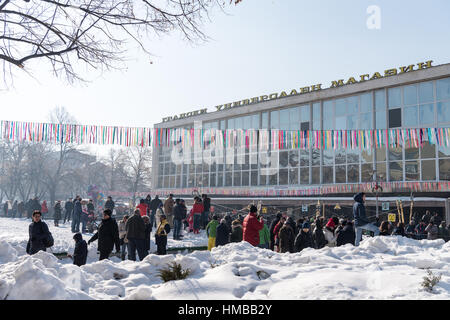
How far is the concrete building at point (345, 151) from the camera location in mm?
28766

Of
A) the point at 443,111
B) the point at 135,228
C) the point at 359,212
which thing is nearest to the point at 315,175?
the point at 443,111

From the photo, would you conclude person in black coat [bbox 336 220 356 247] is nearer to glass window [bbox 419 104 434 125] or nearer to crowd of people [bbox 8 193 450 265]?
crowd of people [bbox 8 193 450 265]

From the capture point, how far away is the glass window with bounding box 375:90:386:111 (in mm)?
31953

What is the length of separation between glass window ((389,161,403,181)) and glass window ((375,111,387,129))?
3050 millimetres

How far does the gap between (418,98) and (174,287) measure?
29.7m

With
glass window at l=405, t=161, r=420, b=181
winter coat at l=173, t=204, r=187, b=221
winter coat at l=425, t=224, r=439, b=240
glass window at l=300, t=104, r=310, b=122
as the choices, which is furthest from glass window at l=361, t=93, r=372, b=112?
winter coat at l=173, t=204, r=187, b=221

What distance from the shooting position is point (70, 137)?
781 inches

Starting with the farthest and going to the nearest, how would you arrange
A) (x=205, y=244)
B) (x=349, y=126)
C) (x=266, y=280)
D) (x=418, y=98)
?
(x=349, y=126), (x=418, y=98), (x=205, y=244), (x=266, y=280)

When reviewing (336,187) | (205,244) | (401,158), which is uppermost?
(401,158)

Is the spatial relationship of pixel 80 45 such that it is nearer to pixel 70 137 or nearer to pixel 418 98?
pixel 70 137

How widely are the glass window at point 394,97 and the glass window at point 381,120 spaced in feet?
2.66

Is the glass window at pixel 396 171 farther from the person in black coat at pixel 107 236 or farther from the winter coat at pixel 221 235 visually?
the person in black coat at pixel 107 236

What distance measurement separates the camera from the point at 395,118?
31109 millimetres
